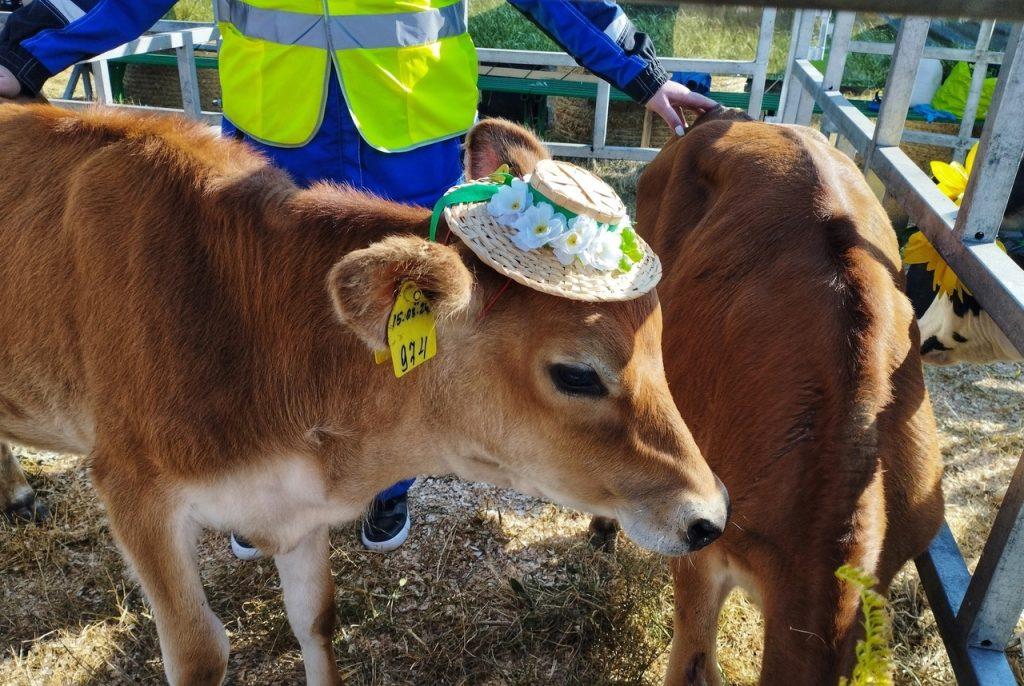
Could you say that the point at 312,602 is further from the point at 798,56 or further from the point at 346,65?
the point at 798,56

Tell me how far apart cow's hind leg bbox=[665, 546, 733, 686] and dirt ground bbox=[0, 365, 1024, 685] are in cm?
51

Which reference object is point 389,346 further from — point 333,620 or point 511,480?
point 333,620

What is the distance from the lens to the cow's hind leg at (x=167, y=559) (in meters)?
2.41

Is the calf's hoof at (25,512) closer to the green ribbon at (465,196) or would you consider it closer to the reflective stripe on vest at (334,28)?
the reflective stripe on vest at (334,28)

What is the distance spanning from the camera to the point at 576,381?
6.85 ft

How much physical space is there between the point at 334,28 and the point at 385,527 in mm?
2109

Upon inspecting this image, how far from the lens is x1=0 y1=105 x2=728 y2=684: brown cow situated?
211 cm

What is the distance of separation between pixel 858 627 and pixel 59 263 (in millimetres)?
2454

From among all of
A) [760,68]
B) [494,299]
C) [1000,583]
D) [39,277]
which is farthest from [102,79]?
[1000,583]

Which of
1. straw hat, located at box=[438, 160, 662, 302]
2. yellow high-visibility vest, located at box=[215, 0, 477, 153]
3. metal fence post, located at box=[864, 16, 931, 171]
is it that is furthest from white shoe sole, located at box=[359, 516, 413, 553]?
metal fence post, located at box=[864, 16, 931, 171]

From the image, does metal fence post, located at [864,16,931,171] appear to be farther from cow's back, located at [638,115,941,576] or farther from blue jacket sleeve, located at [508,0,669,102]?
blue jacket sleeve, located at [508,0,669,102]

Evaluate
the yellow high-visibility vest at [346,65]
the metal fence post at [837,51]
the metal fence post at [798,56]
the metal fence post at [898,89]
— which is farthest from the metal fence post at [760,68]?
the yellow high-visibility vest at [346,65]

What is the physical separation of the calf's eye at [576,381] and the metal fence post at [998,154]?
1.41 metres

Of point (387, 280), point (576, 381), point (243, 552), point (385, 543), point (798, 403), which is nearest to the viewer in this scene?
point (387, 280)
